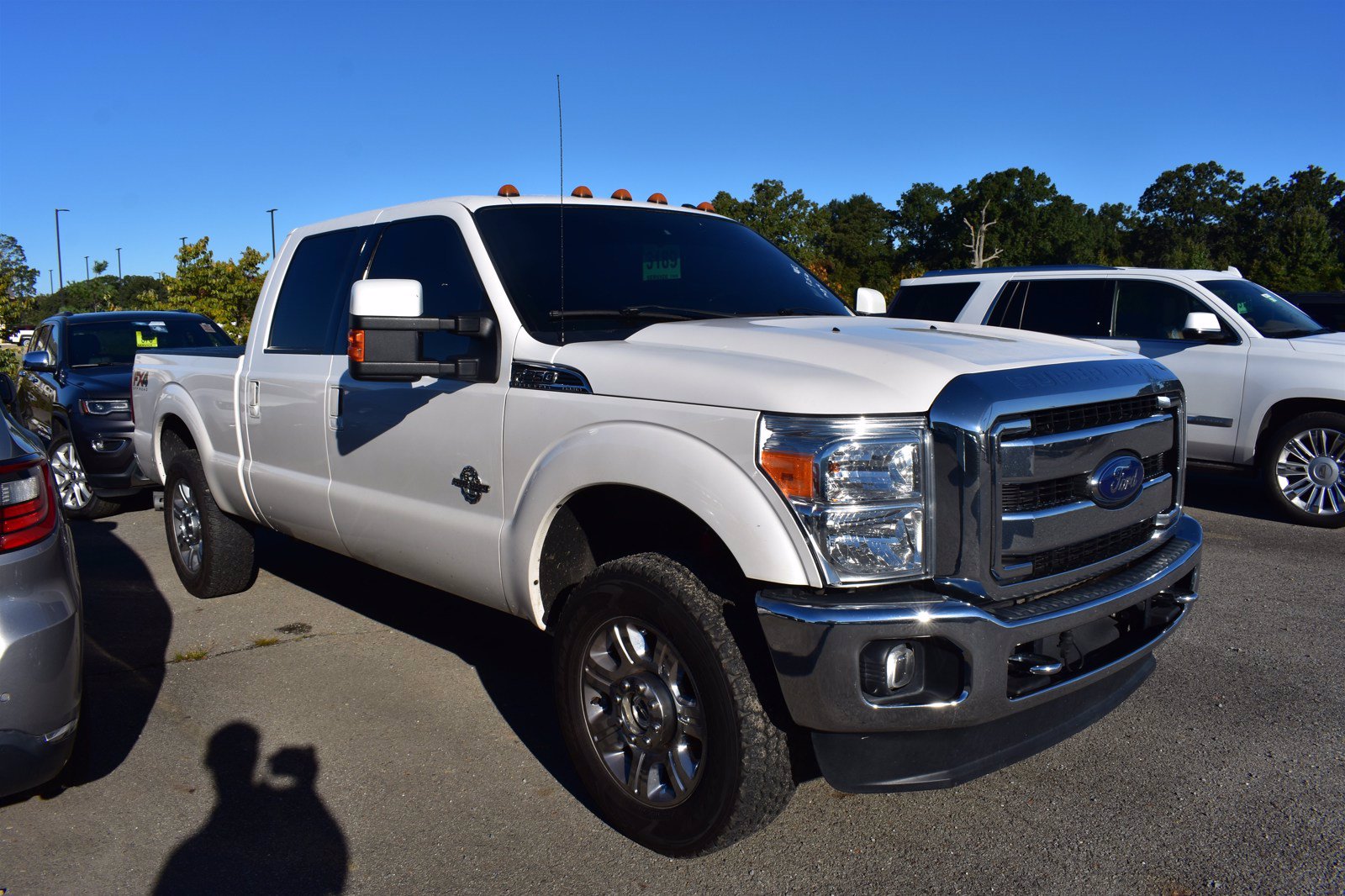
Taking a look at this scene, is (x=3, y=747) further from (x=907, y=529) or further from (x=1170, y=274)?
(x=1170, y=274)

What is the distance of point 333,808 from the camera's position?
3.48 meters

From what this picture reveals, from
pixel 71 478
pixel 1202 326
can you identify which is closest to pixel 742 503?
pixel 1202 326

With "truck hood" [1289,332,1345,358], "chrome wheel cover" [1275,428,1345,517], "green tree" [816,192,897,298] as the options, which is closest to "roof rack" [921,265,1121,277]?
"truck hood" [1289,332,1345,358]

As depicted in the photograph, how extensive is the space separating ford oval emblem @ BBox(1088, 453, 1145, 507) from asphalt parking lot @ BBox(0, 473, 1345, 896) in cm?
106

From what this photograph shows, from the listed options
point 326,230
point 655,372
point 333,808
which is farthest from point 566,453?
point 326,230

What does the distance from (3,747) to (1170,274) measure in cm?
865

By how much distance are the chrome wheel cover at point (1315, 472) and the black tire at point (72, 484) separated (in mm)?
9385

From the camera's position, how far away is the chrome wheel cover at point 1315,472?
7.57 m

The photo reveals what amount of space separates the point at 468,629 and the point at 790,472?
3.26 meters

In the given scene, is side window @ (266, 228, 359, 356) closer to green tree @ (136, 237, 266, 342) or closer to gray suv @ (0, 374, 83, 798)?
gray suv @ (0, 374, 83, 798)

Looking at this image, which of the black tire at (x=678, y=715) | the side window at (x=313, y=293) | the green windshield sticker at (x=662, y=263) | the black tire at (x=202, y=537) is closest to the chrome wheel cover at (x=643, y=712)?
the black tire at (x=678, y=715)

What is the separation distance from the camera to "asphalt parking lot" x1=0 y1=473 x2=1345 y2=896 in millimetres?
3043

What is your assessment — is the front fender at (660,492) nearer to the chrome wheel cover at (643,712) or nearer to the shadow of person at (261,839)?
the chrome wheel cover at (643,712)

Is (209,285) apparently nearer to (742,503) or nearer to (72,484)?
(72,484)
